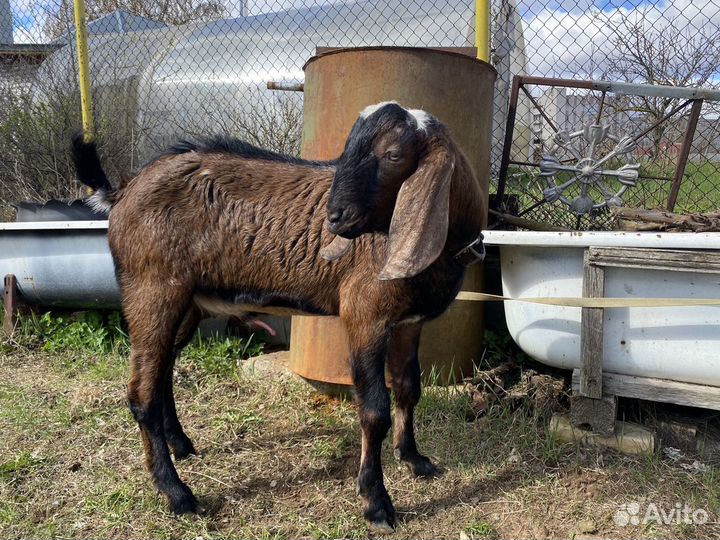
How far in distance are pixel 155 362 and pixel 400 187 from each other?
137cm

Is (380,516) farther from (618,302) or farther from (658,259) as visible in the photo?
(658,259)

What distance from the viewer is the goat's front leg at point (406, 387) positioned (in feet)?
9.22

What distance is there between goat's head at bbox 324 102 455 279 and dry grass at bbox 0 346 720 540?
122cm

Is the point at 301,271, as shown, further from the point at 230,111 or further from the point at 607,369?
the point at 230,111

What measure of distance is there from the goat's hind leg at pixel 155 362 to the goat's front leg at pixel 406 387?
1.01 meters

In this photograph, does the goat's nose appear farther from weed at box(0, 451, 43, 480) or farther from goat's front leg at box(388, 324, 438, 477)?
weed at box(0, 451, 43, 480)

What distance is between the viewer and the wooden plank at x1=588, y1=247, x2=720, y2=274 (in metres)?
2.67

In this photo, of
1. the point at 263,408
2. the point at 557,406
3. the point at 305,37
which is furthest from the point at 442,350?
the point at 305,37

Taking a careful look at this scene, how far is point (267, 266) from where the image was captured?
2.56 m

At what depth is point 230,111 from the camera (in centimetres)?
717

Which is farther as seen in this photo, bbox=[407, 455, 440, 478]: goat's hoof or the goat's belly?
bbox=[407, 455, 440, 478]: goat's hoof

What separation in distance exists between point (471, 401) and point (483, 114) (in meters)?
1.70

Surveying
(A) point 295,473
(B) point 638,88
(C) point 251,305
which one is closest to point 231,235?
(C) point 251,305

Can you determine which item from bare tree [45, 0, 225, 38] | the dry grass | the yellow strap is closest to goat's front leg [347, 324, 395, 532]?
the dry grass
